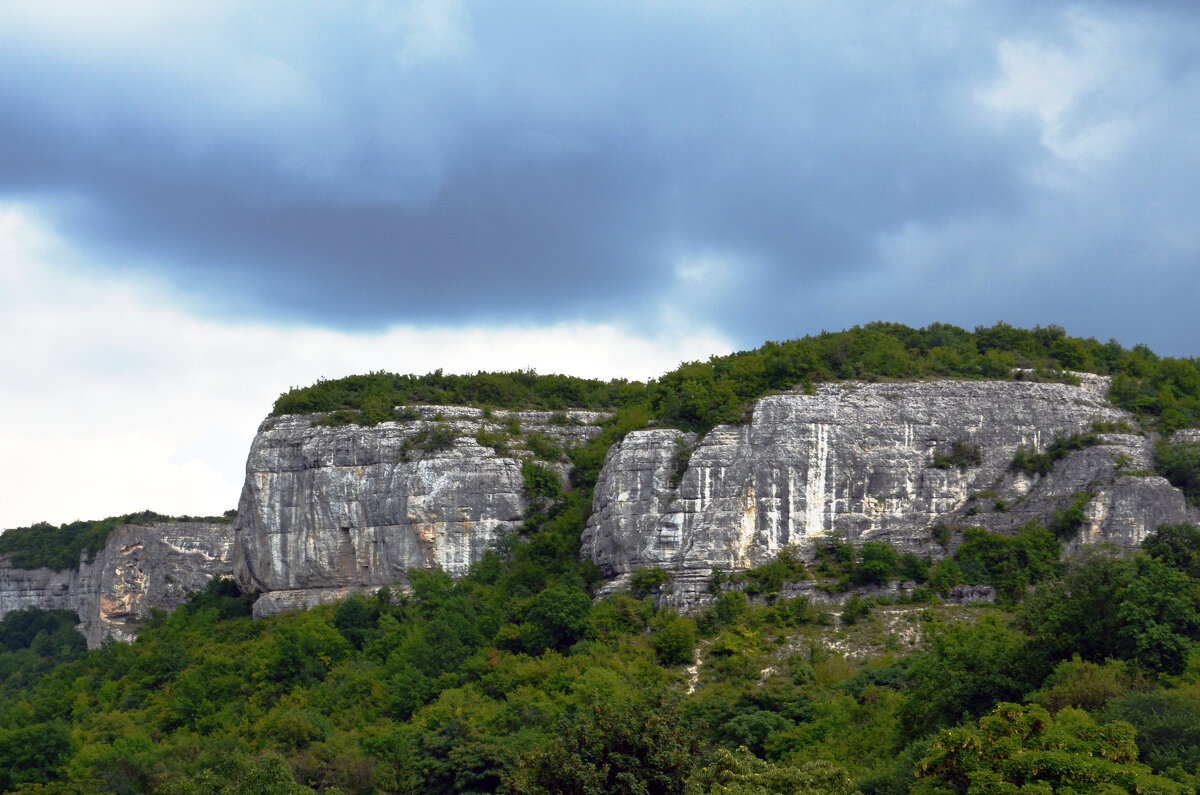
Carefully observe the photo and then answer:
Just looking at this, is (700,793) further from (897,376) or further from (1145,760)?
(897,376)

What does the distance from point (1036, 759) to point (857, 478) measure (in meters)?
31.3

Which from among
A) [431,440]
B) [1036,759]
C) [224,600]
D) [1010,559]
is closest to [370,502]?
[431,440]

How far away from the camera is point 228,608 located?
71.2m

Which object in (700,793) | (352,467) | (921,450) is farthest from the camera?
(352,467)

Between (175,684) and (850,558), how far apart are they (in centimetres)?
2958

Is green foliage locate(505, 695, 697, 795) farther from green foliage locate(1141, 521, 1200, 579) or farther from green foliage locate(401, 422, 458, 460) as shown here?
green foliage locate(401, 422, 458, 460)

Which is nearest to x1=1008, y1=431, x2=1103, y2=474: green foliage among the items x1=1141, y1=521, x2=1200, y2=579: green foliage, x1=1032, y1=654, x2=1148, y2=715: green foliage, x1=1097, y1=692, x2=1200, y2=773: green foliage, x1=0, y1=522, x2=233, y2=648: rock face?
x1=1141, y1=521, x2=1200, y2=579: green foliage

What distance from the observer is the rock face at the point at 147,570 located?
3268 inches

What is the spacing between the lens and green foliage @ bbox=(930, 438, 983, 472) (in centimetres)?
6091

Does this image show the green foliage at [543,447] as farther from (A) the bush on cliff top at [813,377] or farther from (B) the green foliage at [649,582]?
(B) the green foliage at [649,582]

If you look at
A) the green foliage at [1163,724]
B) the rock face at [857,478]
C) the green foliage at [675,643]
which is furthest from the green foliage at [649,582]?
the green foliage at [1163,724]

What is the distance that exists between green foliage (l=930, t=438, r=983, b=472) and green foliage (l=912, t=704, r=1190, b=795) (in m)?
27.3

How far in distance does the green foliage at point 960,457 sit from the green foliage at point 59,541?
48.3 meters

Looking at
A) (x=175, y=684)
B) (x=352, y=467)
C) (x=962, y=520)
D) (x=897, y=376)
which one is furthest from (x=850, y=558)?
(x=175, y=684)
